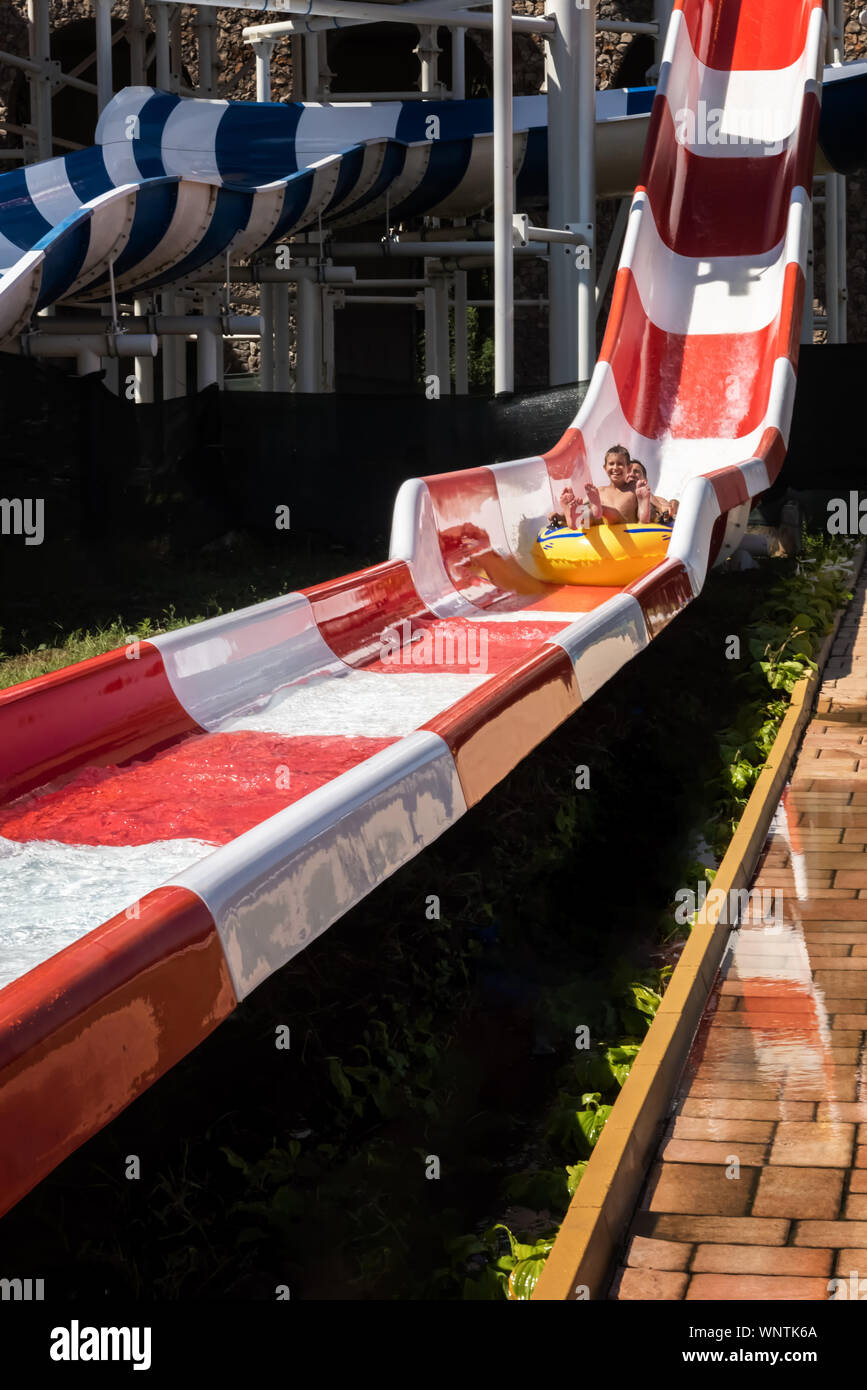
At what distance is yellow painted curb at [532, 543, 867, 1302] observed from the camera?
2150 mm

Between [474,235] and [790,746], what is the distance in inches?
273

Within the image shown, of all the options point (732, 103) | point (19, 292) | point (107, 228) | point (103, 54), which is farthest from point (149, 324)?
point (732, 103)

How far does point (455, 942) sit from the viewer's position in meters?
3.90

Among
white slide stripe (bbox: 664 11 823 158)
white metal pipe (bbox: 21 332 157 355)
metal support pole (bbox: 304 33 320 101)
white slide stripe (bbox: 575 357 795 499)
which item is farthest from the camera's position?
metal support pole (bbox: 304 33 320 101)

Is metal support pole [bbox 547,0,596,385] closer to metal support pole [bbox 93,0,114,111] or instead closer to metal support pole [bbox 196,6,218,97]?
metal support pole [bbox 93,0,114,111]

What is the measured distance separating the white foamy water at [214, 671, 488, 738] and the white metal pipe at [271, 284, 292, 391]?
7030 mm

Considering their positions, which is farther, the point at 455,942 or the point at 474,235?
the point at 474,235

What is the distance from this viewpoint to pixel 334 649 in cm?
506

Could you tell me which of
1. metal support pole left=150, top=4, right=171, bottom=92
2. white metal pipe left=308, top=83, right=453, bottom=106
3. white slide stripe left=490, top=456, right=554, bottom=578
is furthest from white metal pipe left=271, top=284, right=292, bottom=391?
white slide stripe left=490, top=456, right=554, bottom=578

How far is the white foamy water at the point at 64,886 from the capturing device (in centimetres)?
253

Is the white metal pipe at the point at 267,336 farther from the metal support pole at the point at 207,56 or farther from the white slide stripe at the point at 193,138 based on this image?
the metal support pole at the point at 207,56

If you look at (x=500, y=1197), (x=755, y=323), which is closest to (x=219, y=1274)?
(x=500, y=1197)

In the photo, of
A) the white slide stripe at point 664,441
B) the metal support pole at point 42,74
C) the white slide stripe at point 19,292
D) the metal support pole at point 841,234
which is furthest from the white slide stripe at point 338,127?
the metal support pole at point 841,234

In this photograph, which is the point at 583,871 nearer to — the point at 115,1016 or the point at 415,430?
the point at 115,1016
